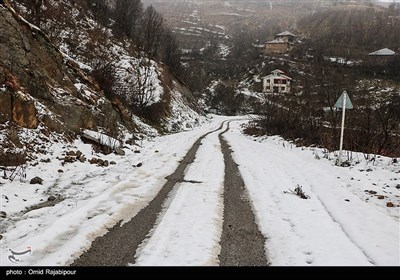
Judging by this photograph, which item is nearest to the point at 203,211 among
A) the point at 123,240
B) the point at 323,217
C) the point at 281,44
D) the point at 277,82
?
the point at 123,240

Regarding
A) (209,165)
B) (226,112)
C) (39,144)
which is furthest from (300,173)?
(226,112)

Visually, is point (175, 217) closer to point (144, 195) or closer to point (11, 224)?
point (144, 195)

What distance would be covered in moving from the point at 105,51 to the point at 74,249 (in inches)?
1145

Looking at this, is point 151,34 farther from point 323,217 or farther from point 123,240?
point 123,240

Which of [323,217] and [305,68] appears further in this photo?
[305,68]

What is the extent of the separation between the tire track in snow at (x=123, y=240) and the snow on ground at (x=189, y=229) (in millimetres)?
154

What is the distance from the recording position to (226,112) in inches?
3228

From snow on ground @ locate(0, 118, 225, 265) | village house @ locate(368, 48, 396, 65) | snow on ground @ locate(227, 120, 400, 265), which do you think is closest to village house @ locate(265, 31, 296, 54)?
village house @ locate(368, 48, 396, 65)

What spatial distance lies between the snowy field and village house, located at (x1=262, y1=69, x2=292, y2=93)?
265ft

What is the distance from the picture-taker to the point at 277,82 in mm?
90562

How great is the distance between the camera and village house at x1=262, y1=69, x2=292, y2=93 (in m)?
88.6

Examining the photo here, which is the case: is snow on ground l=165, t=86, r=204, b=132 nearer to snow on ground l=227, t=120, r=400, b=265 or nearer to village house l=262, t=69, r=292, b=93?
snow on ground l=227, t=120, r=400, b=265

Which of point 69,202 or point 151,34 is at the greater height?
point 151,34

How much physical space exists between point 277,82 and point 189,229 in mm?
89435
